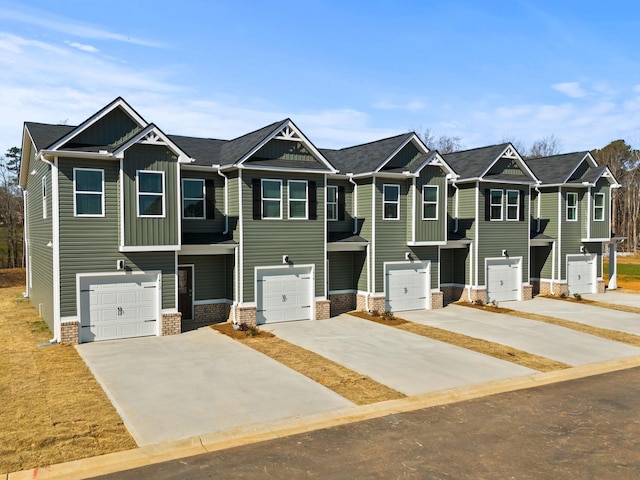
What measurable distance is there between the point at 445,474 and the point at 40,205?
18.4 meters

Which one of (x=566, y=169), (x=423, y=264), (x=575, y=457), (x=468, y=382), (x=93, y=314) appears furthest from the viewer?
(x=566, y=169)

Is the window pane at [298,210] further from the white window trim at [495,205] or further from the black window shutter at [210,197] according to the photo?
the white window trim at [495,205]

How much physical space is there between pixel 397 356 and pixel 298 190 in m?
7.99

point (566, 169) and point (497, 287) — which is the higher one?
point (566, 169)

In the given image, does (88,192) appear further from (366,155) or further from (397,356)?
(366,155)

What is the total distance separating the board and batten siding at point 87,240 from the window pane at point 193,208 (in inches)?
121

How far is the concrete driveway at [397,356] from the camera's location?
1348cm

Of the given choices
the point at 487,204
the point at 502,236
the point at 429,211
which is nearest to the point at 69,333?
the point at 429,211

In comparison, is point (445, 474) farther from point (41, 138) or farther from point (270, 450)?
point (41, 138)

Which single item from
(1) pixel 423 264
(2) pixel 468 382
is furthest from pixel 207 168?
(2) pixel 468 382

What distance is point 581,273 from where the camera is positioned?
30391 millimetres

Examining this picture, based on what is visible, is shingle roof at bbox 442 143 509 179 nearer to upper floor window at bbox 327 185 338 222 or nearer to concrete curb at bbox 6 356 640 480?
upper floor window at bbox 327 185 338 222

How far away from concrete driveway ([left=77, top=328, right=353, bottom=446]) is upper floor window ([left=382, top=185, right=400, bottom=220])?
30.8 ft

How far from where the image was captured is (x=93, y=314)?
56.4 ft
